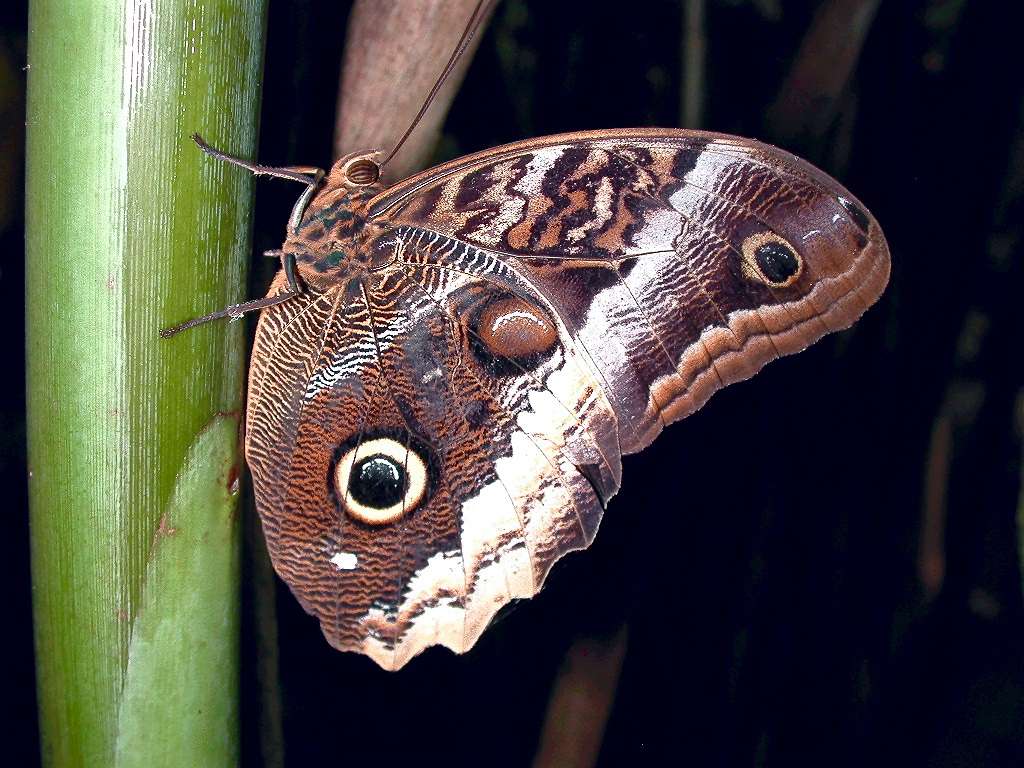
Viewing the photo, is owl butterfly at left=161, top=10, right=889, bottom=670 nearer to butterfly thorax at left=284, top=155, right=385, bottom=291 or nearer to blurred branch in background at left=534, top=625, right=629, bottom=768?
butterfly thorax at left=284, top=155, right=385, bottom=291

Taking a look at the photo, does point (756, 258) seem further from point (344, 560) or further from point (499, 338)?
point (344, 560)

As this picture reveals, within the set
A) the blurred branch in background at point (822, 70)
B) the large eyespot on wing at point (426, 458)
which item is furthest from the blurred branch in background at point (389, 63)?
the blurred branch in background at point (822, 70)

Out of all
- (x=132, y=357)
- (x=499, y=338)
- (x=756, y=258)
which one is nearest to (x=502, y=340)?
(x=499, y=338)

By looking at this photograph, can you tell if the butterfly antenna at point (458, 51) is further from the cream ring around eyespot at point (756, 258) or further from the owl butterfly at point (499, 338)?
the cream ring around eyespot at point (756, 258)

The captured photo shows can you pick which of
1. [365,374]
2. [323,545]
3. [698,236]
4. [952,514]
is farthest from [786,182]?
[952,514]

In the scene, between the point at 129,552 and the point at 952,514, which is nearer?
the point at 129,552

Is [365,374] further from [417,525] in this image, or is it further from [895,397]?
[895,397]

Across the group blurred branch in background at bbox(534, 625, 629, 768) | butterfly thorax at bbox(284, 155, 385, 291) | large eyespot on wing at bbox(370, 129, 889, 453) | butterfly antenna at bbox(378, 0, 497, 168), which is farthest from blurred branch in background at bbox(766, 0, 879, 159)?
blurred branch in background at bbox(534, 625, 629, 768)
